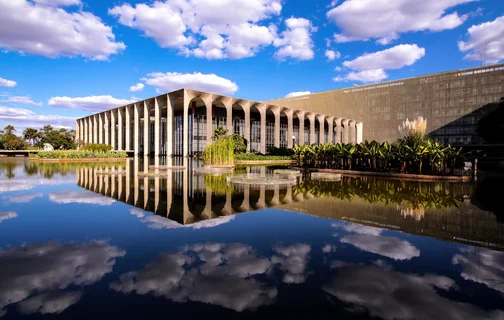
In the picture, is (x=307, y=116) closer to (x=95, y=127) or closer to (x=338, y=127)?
(x=338, y=127)

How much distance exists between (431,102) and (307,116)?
30459mm

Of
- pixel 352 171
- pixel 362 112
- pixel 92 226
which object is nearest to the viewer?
pixel 92 226

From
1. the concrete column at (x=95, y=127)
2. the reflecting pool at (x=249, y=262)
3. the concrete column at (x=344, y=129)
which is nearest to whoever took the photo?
the reflecting pool at (x=249, y=262)

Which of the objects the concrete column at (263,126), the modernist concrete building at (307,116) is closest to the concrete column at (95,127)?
the modernist concrete building at (307,116)

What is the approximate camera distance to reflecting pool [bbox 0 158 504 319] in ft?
10.1

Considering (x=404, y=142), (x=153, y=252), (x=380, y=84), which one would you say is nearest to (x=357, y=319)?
(x=153, y=252)

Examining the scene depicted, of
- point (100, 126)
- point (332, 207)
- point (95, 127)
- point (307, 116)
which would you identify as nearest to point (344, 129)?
point (307, 116)

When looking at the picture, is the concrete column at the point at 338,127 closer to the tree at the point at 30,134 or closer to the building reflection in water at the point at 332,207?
the building reflection in water at the point at 332,207

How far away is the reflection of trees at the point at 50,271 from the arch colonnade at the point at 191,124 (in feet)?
126

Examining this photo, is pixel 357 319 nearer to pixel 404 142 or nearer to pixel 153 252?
pixel 153 252

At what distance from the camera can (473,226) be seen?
20.9 feet

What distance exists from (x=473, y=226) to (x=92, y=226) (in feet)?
27.7

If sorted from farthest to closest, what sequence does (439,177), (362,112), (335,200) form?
(362,112)
(439,177)
(335,200)

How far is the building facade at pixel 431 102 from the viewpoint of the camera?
197 ft
